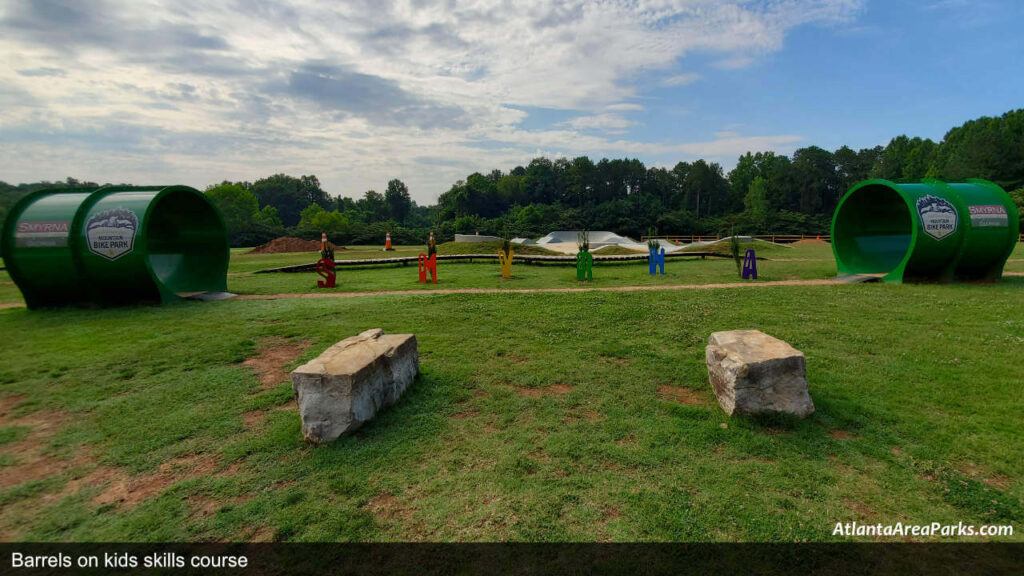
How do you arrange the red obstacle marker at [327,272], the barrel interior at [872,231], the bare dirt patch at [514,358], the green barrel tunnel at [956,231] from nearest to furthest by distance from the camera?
1. the bare dirt patch at [514,358]
2. the green barrel tunnel at [956,231]
3. the red obstacle marker at [327,272]
4. the barrel interior at [872,231]

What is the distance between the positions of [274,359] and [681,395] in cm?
569

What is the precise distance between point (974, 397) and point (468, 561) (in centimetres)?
577

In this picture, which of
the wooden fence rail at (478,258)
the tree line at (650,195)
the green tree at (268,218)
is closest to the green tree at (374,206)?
the tree line at (650,195)

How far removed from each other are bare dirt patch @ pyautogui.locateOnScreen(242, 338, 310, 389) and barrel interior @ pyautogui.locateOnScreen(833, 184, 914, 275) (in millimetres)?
17061

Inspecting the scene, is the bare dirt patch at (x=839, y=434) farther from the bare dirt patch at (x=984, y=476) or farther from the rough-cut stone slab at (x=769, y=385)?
the bare dirt patch at (x=984, y=476)

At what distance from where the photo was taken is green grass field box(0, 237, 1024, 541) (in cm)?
331

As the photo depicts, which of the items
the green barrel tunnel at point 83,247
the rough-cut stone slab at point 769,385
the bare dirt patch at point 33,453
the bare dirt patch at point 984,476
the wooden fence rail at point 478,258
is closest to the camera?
the bare dirt patch at point 984,476

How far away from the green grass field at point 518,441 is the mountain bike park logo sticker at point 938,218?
17.5 ft

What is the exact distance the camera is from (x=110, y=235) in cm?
1091

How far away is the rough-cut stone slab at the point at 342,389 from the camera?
4.39 m

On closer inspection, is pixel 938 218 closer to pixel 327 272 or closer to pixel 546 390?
pixel 546 390

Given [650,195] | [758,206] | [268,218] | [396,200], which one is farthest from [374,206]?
[758,206]
